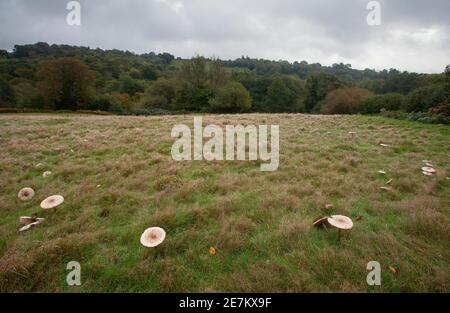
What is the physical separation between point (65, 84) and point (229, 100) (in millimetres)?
24280

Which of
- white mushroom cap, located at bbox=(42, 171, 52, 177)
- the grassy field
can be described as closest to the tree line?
the grassy field

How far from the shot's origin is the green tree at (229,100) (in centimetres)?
4000

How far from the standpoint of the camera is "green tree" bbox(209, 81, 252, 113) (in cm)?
4000

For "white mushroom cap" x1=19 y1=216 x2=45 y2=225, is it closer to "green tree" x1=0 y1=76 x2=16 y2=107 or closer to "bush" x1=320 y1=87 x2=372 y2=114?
"bush" x1=320 y1=87 x2=372 y2=114

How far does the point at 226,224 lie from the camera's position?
4.30m

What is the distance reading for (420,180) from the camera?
251 inches

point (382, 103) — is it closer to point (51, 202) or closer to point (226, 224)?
point (226, 224)

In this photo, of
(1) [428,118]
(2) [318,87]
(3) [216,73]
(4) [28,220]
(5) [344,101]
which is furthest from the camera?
(2) [318,87]

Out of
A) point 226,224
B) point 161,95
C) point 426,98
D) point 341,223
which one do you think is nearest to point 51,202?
point 226,224

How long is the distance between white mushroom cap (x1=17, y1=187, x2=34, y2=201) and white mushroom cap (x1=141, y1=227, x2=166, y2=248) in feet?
12.2

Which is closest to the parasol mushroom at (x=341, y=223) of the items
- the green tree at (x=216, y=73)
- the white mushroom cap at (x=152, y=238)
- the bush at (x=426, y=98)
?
the white mushroom cap at (x=152, y=238)

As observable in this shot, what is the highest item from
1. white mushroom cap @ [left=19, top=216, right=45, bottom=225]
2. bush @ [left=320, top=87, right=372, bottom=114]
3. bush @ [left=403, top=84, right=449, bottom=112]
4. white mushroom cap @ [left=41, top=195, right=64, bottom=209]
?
bush @ [left=320, top=87, right=372, bottom=114]
